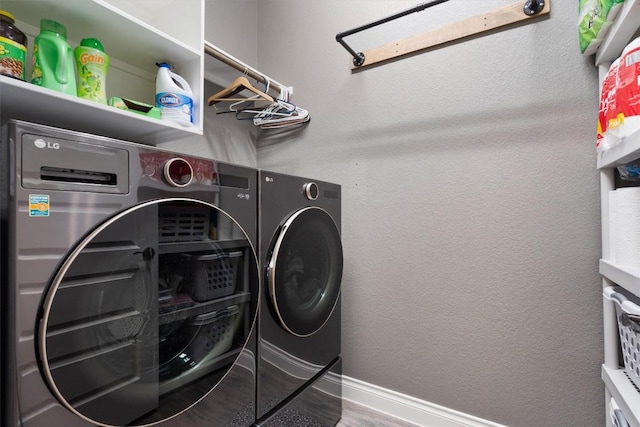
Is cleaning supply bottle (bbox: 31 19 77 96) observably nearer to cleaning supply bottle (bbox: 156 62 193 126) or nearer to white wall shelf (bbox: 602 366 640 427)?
cleaning supply bottle (bbox: 156 62 193 126)

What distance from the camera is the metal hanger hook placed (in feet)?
3.99

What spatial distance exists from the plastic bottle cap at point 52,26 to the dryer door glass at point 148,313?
2.37ft

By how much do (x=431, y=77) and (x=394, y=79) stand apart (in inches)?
7.2

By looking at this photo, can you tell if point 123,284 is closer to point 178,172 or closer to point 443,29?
point 178,172

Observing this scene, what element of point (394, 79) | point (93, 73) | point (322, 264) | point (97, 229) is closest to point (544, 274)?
point (322, 264)

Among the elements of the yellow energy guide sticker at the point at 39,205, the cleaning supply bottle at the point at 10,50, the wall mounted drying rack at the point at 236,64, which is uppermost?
the wall mounted drying rack at the point at 236,64

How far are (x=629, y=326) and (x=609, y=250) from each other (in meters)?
0.27

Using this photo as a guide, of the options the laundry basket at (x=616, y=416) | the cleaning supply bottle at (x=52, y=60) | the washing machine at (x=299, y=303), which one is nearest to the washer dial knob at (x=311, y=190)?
the washing machine at (x=299, y=303)

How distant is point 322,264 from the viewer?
4.44 ft

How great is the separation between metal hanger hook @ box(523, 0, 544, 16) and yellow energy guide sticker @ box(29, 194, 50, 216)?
1.71 metres

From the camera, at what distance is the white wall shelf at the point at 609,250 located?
2.58ft

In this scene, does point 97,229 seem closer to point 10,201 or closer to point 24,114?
point 10,201

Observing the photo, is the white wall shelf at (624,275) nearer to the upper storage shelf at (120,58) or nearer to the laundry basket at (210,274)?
the laundry basket at (210,274)

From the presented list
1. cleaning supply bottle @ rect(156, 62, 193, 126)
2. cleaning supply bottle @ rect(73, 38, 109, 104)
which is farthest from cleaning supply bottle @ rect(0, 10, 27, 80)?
cleaning supply bottle @ rect(156, 62, 193, 126)
